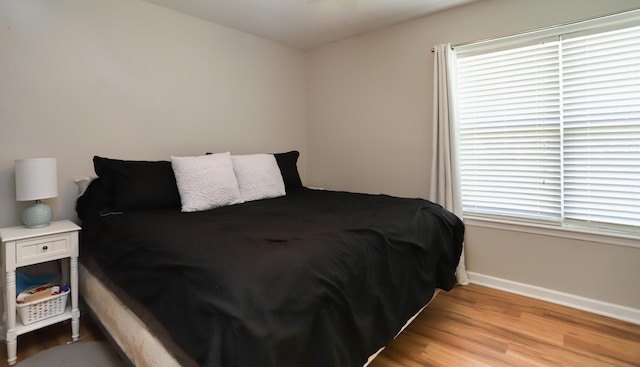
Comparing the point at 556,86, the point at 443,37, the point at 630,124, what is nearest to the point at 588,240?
the point at 630,124

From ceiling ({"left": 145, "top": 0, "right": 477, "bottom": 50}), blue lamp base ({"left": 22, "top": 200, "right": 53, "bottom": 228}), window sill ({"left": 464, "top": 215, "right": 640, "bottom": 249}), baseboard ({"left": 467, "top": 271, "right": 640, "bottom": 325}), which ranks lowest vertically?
baseboard ({"left": 467, "top": 271, "right": 640, "bottom": 325})

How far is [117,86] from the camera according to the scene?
2.50 m

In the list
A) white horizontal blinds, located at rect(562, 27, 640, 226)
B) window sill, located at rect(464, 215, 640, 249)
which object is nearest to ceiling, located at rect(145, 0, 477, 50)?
white horizontal blinds, located at rect(562, 27, 640, 226)

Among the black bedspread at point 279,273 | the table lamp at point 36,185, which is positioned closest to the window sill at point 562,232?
the black bedspread at point 279,273

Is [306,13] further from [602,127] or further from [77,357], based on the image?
[77,357]

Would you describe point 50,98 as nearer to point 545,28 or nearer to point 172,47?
point 172,47

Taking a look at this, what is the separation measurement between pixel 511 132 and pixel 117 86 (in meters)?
3.19

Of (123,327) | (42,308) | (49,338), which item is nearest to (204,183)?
(123,327)

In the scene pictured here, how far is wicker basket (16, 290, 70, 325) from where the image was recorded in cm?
182

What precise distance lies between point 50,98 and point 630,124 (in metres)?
3.97

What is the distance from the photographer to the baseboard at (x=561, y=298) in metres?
2.23

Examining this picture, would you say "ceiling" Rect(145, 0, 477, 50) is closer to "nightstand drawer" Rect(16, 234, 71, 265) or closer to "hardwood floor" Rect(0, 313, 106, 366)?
"nightstand drawer" Rect(16, 234, 71, 265)

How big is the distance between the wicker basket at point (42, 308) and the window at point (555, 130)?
10.2 ft

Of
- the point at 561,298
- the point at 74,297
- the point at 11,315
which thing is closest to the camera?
the point at 11,315
